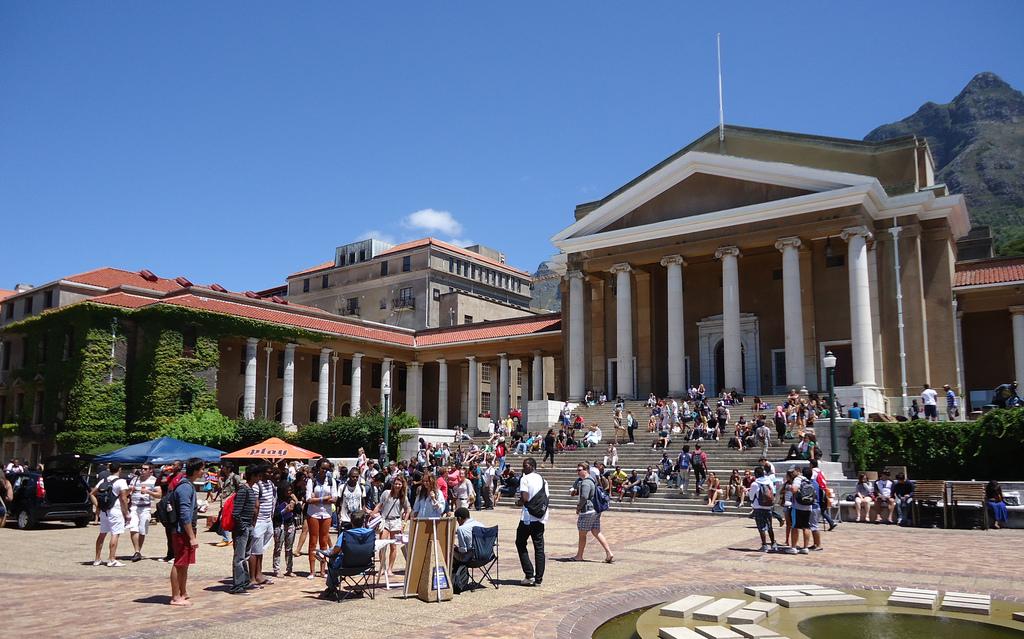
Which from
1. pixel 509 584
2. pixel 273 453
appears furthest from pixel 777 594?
pixel 273 453

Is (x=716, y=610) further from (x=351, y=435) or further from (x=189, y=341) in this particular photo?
(x=189, y=341)

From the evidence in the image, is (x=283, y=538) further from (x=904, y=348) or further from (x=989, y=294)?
(x=989, y=294)

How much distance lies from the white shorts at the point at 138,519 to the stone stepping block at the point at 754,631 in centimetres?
1070

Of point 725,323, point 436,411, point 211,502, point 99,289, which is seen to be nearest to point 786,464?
point 725,323

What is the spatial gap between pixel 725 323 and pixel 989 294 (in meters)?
11.2

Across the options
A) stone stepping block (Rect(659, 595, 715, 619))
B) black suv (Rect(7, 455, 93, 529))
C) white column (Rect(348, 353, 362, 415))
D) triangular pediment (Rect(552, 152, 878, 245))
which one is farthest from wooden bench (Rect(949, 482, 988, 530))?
white column (Rect(348, 353, 362, 415))

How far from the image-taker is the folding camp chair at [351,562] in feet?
33.6

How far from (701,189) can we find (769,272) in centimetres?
523

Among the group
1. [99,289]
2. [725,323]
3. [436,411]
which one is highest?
[99,289]

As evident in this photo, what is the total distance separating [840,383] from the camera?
35.9m

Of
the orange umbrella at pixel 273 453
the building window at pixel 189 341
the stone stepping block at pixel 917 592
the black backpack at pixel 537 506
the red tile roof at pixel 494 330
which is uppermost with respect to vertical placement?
the red tile roof at pixel 494 330

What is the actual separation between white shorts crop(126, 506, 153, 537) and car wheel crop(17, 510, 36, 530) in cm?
725

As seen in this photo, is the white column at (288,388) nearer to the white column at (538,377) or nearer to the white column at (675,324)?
the white column at (538,377)

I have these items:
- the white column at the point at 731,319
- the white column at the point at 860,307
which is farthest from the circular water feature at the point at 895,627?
the white column at the point at 731,319
